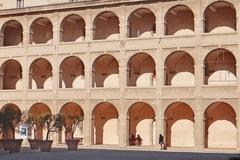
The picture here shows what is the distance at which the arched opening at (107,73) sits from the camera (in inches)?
1804

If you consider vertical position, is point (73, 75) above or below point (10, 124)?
above

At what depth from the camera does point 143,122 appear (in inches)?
1768

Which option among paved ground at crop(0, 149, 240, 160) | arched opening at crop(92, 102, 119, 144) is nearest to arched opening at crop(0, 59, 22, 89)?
arched opening at crop(92, 102, 119, 144)

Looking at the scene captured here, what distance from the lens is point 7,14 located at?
4753cm

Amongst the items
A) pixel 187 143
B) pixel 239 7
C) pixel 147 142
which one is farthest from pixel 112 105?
pixel 239 7

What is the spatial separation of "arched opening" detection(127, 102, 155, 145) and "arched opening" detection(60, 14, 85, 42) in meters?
7.99

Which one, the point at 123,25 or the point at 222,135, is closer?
the point at 222,135

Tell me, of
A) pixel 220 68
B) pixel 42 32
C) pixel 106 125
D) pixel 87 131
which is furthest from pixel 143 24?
pixel 87 131

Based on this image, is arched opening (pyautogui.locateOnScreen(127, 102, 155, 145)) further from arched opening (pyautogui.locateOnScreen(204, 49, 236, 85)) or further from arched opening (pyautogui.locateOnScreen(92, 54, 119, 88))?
arched opening (pyautogui.locateOnScreen(204, 49, 236, 85))

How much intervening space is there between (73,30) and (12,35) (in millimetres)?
6229

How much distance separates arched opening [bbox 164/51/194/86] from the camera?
43188mm

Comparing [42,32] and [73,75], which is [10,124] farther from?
[42,32]

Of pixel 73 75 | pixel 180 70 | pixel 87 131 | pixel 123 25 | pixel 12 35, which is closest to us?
pixel 123 25

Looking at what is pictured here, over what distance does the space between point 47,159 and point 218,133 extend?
20.1m
